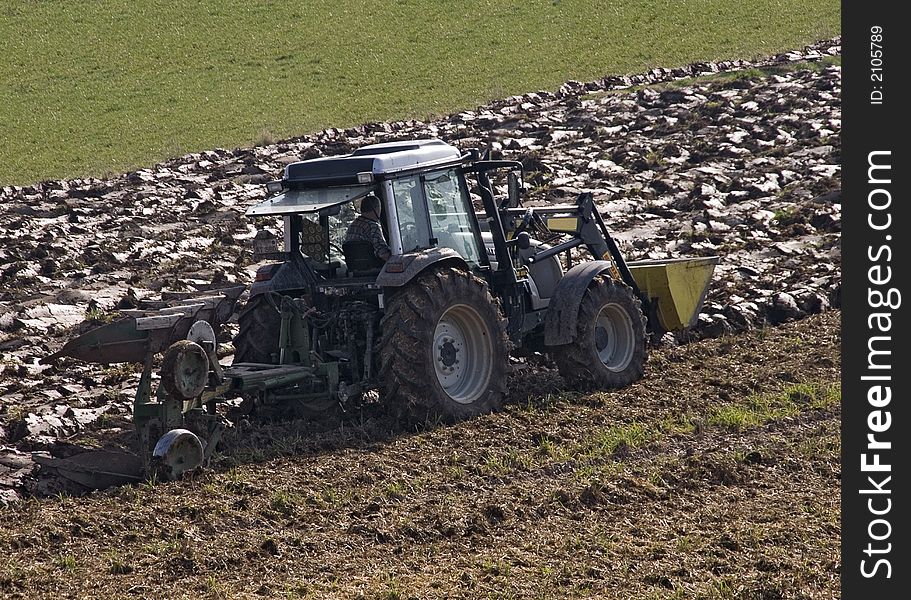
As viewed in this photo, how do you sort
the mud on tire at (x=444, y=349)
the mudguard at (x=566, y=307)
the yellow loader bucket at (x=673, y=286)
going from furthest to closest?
1. the yellow loader bucket at (x=673, y=286)
2. the mudguard at (x=566, y=307)
3. the mud on tire at (x=444, y=349)

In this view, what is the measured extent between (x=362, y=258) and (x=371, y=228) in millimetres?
331

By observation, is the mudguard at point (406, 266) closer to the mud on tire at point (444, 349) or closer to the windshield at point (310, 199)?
the mud on tire at point (444, 349)

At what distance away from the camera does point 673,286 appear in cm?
1382

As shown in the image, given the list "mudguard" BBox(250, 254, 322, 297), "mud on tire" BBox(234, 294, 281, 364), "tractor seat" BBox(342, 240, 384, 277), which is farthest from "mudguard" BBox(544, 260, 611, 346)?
"mud on tire" BBox(234, 294, 281, 364)

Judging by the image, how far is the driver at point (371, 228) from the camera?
11.2 meters

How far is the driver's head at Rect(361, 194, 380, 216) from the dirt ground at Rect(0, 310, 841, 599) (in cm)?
178

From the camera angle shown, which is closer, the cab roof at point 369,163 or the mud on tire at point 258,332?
the cab roof at point 369,163

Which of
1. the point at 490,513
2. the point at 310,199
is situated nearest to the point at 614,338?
the point at 310,199

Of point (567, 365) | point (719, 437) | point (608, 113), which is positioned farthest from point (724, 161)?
point (719, 437)

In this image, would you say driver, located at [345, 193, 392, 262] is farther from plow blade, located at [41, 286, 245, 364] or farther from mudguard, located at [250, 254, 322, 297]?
plow blade, located at [41, 286, 245, 364]

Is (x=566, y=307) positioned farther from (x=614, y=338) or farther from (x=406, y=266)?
(x=406, y=266)

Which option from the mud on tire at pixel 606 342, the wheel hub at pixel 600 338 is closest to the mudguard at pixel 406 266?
the mud on tire at pixel 606 342

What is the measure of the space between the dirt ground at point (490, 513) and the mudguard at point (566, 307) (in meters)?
0.63

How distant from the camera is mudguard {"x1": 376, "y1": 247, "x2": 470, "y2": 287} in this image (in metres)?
10.8
